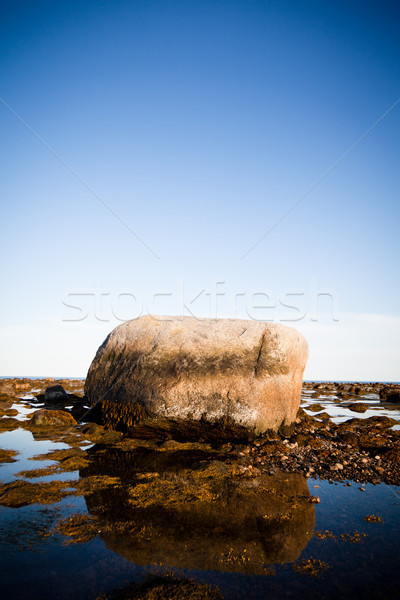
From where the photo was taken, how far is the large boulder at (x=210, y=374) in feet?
31.5

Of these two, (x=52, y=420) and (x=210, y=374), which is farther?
(x=52, y=420)

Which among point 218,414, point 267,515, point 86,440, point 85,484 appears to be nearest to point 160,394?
point 218,414

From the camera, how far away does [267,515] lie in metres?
5.03

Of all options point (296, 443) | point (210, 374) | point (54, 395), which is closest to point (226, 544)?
point (296, 443)

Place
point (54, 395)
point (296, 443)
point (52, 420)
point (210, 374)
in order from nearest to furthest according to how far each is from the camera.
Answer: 1. point (296, 443)
2. point (210, 374)
3. point (52, 420)
4. point (54, 395)

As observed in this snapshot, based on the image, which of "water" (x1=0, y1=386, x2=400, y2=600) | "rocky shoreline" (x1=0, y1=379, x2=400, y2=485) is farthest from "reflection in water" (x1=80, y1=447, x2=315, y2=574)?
"rocky shoreline" (x1=0, y1=379, x2=400, y2=485)

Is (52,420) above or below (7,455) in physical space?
above

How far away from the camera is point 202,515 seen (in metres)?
4.94

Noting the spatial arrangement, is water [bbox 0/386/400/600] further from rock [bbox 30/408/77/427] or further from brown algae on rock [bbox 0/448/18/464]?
rock [bbox 30/408/77/427]

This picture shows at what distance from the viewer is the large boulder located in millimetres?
9602

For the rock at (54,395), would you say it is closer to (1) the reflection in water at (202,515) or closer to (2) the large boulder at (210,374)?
(2) the large boulder at (210,374)


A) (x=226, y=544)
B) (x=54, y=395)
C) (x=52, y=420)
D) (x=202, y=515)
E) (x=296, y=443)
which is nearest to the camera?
(x=226, y=544)

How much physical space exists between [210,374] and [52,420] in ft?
19.0

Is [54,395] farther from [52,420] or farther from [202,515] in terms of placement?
[202,515]
